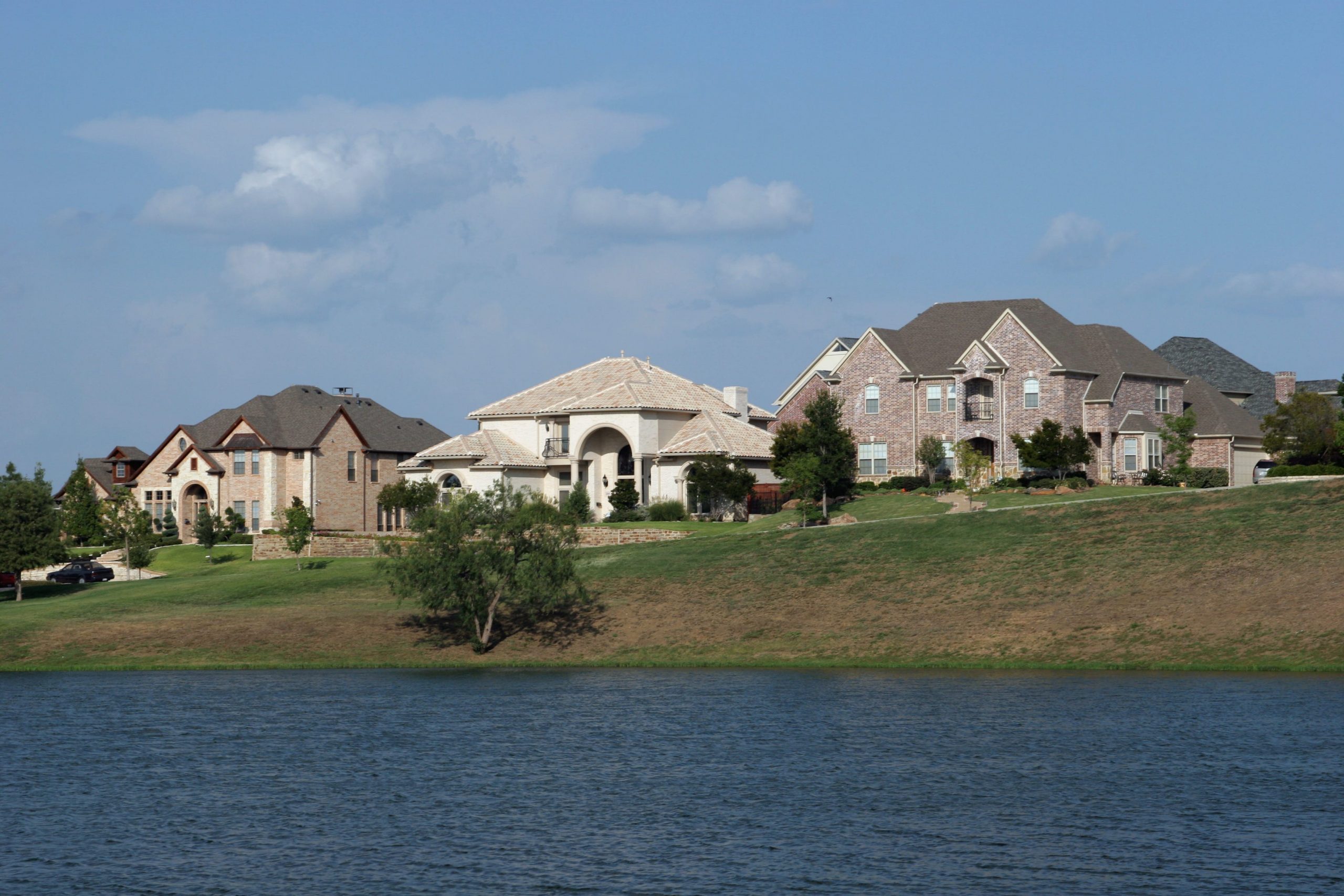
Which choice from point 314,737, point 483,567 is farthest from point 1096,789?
point 483,567

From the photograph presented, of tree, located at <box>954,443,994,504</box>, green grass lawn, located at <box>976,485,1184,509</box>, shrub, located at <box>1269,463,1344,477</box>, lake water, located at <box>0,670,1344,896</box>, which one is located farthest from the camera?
tree, located at <box>954,443,994,504</box>

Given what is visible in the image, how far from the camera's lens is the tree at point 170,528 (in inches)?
4141

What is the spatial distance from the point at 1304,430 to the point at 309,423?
6705 cm

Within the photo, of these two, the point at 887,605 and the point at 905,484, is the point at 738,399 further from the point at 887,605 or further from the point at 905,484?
the point at 887,605

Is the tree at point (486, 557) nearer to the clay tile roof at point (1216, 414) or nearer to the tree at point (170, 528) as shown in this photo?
the clay tile roof at point (1216, 414)

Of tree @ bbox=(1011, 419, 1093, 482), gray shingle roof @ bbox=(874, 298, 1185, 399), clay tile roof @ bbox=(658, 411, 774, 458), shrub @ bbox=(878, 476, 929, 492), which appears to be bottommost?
shrub @ bbox=(878, 476, 929, 492)

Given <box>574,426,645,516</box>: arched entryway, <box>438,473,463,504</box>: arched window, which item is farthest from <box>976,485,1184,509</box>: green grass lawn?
<box>438,473,463,504</box>: arched window

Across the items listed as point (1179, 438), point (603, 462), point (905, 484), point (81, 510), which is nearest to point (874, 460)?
point (905, 484)

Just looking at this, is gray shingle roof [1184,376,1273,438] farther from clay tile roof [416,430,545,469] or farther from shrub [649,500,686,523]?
clay tile roof [416,430,545,469]

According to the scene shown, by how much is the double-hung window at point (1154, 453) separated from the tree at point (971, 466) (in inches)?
370

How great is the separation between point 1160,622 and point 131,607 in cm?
4452

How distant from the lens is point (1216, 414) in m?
88.8

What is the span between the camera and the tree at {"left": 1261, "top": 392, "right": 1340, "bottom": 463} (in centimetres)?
8231

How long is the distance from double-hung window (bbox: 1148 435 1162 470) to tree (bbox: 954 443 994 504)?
9401 mm
